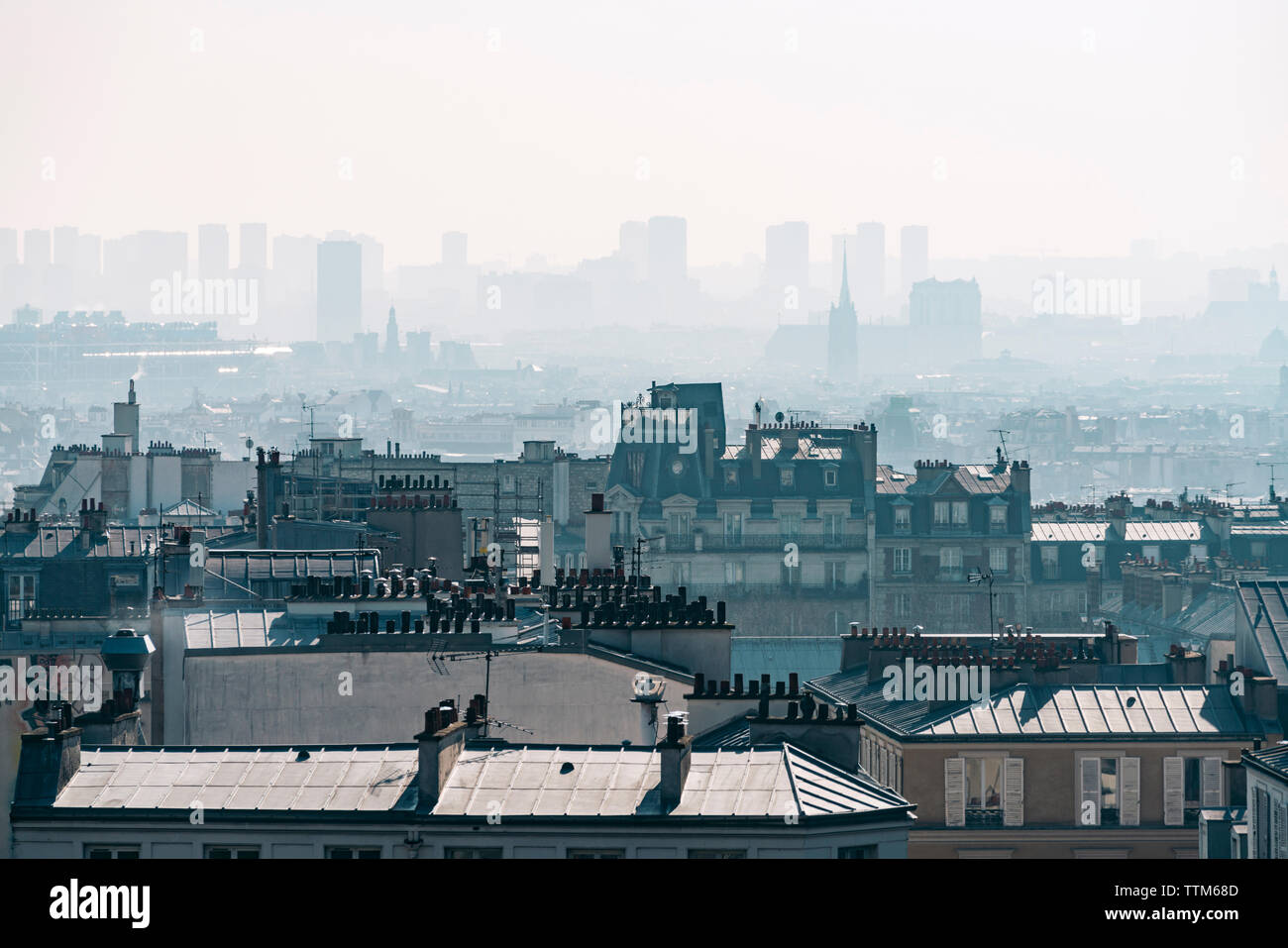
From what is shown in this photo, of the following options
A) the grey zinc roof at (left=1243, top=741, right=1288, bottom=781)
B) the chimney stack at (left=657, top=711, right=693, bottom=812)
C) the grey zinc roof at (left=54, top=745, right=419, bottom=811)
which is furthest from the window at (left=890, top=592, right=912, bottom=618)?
the chimney stack at (left=657, top=711, right=693, bottom=812)

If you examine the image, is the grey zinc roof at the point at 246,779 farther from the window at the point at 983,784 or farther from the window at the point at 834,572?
the window at the point at 834,572

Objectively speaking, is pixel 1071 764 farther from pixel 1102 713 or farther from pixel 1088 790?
pixel 1102 713

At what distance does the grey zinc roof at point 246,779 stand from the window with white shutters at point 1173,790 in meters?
12.6

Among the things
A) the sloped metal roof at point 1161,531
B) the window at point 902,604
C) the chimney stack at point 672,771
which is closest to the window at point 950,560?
the window at point 902,604

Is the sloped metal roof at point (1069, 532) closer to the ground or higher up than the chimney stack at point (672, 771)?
higher up

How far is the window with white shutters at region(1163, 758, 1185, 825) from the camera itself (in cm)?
3247

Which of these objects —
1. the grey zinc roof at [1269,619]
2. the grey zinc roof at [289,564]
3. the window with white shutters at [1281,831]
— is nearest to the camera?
the window with white shutters at [1281,831]

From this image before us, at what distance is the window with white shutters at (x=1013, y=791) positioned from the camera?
32406 mm

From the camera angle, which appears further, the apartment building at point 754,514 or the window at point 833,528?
the window at point 833,528

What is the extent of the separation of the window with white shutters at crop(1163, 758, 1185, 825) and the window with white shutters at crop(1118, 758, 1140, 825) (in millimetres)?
365

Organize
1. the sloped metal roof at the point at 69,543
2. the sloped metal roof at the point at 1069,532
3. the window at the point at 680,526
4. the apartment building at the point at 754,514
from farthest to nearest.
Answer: the sloped metal roof at the point at 1069,532 → the window at the point at 680,526 → the apartment building at the point at 754,514 → the sloped metal roof at the point at 69,543

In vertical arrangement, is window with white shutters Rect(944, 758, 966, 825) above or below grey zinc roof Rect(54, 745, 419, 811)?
below

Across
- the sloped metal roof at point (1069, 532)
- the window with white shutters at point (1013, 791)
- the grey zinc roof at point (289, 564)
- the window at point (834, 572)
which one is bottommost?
the window with white shutters at point (1013, 791)

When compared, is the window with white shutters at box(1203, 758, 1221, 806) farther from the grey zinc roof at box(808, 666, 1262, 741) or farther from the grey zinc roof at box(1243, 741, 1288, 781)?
the grey zinc roof at box(1243, 741, 1288, 781)
